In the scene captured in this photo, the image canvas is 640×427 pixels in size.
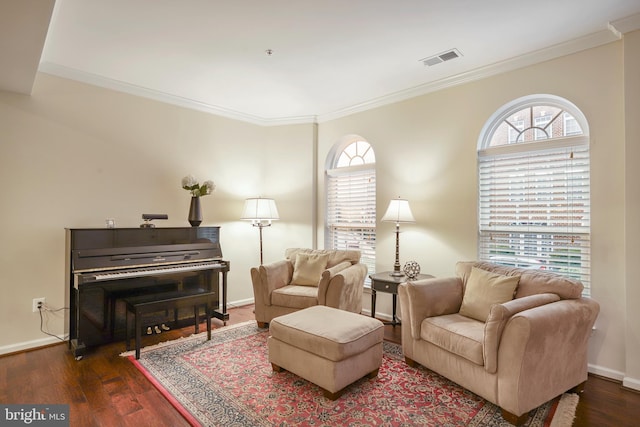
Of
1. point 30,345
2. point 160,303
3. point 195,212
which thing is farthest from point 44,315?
point 195,212

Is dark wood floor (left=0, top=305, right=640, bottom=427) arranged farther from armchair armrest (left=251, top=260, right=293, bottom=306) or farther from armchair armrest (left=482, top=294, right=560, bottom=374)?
armchair armrest (left=251, top=260, right=293, bottom=306)

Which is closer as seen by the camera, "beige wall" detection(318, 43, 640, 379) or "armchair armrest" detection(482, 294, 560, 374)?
"armchair armrest" detection(482, 294, 560, 374)

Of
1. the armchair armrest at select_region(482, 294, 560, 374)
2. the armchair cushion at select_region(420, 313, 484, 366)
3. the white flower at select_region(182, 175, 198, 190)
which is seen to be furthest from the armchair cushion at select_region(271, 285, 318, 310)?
the armchair armrest at select_region(482, 294, 560, 374)

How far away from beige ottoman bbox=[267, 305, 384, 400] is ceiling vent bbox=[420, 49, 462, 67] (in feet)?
7.74

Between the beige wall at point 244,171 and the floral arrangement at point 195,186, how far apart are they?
8.2 inches

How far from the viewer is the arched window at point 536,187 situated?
9.21ft

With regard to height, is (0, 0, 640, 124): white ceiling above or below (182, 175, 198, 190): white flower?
above

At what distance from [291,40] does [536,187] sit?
97.4 inches

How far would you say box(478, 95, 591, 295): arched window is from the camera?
281 centimetres

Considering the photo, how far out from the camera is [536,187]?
3023 millimetres

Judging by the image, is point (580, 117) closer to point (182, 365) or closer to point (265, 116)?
point (265, 116)

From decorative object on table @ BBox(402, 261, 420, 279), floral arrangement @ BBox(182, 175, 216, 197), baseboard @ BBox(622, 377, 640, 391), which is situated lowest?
baseboard @ BBox(622, 377, 640, 391)


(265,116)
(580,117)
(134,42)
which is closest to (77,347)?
(134,42)

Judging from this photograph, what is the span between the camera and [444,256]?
3523mm
